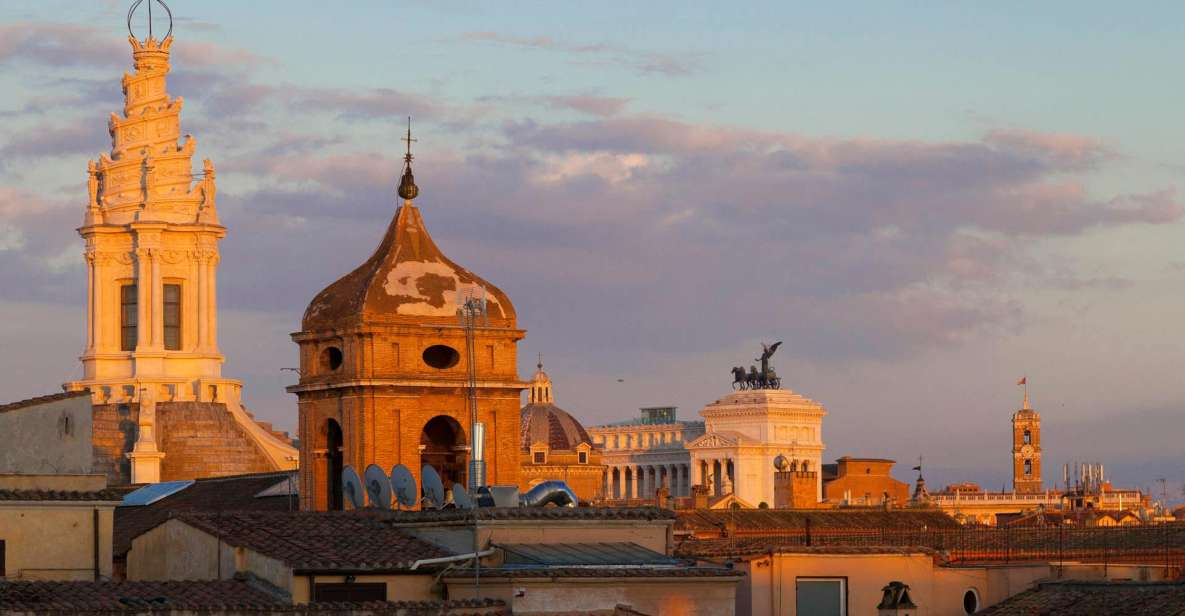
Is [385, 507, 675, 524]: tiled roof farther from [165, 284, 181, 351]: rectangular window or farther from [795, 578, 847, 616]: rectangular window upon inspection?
[165, 284, 181, 351]: rectangular window

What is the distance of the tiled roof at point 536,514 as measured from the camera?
35.7m

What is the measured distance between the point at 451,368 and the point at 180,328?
48.5m

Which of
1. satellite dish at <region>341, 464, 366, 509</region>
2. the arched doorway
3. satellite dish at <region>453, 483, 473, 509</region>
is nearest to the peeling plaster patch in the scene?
the arched doorway

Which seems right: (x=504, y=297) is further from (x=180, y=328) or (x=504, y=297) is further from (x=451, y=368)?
(x=180, y=328)

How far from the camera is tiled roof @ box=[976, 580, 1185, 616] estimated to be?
3522cm

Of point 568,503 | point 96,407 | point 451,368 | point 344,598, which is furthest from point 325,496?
point 96,407

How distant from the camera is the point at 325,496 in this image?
4969cm

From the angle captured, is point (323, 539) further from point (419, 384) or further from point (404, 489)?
point (419, 384)

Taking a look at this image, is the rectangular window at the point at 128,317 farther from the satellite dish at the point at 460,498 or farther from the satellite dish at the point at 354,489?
the satellite dish at the point at 460,498

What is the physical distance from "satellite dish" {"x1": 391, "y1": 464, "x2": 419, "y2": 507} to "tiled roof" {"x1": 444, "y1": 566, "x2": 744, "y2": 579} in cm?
733

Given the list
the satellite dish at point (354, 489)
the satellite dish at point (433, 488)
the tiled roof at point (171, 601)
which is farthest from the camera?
the satellite dish at point (354, 489)

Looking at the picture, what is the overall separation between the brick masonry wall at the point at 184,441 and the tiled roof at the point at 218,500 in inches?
1267

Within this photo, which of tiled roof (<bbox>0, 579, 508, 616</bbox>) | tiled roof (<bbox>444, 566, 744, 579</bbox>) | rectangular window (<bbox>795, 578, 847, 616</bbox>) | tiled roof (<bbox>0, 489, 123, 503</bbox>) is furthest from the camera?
rectangular window (<bbox>795, 578, 847, 616</bbox>)

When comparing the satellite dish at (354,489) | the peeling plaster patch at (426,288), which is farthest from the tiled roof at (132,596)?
the peeling plaster patch at (426,288)
